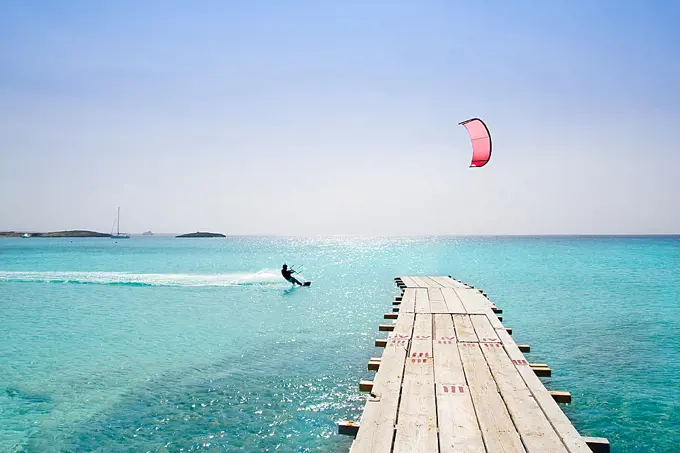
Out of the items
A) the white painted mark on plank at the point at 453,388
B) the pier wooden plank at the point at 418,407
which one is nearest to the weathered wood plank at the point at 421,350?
the pier wooden plank at the point at 418,407

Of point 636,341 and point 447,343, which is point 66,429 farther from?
point 636,341

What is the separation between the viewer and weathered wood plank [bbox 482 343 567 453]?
206 inches

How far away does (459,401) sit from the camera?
654 cm

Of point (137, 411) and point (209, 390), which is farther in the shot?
point (209, 390)

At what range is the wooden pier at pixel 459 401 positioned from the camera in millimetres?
5297

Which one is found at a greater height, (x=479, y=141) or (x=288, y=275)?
(x=479, y=141)

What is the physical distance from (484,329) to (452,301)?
4494 millimetres

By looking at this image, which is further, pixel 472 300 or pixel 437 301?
pixel 472 300

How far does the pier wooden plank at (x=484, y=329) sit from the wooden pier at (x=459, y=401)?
45mm

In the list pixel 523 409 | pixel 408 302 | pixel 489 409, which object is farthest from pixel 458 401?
pixel 408 302

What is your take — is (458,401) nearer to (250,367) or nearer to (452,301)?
(250,367)

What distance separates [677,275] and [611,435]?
135 ft

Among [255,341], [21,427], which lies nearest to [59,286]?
[255,341]

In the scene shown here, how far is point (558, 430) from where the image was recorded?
218 inches
